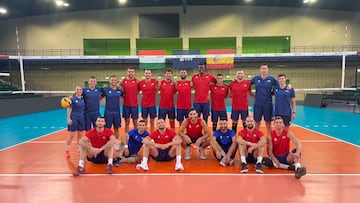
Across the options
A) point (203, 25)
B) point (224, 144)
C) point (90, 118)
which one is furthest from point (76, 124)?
point (203, 25)

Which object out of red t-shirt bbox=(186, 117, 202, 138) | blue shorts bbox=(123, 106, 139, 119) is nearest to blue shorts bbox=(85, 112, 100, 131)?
blue shorts bbox=(123, 106, 139, 119)

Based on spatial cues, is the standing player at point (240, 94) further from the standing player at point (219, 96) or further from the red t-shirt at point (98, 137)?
the red t-shirt at point (98, 137)

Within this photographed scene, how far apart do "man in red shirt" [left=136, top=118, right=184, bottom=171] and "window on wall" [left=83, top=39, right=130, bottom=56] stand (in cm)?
1682

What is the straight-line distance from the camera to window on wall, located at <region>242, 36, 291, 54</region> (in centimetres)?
1986

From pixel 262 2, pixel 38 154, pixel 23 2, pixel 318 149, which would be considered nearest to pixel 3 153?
pixel 38 154

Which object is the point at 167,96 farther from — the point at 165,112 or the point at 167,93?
the point at 165,112

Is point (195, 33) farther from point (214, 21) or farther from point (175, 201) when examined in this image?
point (175, 201)

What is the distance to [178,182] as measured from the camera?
3.53 m

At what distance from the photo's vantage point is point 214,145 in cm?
442

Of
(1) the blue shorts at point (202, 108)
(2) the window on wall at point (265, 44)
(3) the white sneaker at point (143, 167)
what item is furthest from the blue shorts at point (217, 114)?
(2) the window on wall at point (265, 44)

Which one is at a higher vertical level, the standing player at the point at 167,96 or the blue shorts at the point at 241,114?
the standing player at the point at 167,96

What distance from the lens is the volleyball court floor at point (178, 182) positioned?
307 cm

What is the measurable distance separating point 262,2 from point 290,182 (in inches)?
708

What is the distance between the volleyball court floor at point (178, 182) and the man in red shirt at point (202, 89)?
1207mm
